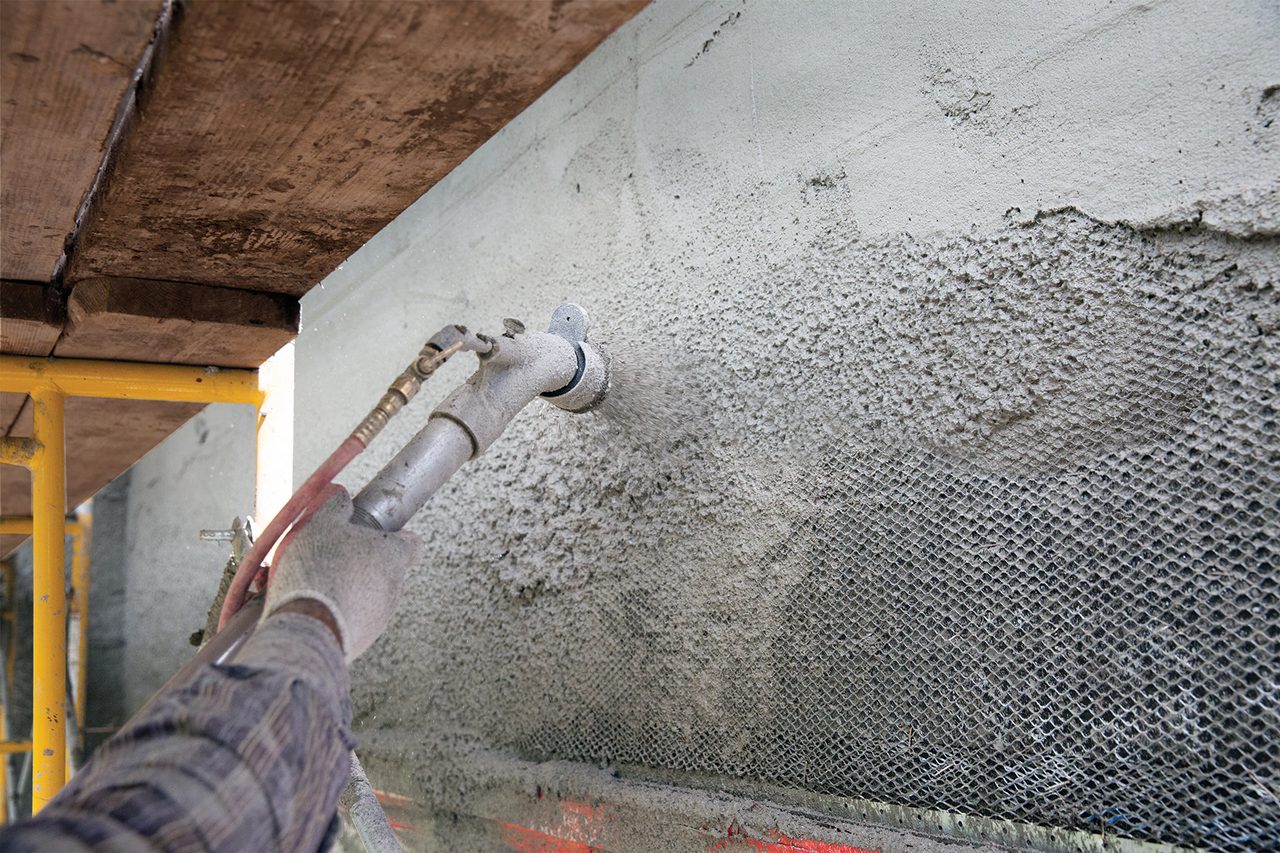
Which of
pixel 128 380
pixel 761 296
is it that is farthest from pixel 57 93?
pixel 761 296

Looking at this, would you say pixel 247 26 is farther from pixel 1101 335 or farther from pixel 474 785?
pixel 474 785

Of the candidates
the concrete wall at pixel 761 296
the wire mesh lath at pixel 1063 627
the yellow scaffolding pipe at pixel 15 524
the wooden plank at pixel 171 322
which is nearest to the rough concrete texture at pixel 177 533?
→ the yellow scaffolding pipe at pixel 15 524

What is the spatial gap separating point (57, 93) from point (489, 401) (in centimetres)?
59

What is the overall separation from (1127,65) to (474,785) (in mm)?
1544

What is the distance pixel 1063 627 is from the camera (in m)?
1.03

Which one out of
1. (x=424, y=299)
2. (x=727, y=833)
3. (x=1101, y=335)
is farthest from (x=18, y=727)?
(x=1101, y=335)

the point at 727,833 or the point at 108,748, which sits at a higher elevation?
the point at 108,748

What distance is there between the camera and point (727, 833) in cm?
125

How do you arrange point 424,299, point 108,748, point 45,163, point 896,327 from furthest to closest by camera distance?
point 424,299, point 896,327, point 45,163, point 108,748

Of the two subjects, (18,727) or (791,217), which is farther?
(18,727)

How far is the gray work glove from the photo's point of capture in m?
0.83

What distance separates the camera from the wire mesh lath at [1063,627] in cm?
91

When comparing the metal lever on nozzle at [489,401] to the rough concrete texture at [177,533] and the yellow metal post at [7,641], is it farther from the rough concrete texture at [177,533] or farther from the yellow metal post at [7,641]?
the yellow metal post at [7,641]

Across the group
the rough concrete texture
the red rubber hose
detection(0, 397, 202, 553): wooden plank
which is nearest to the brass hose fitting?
the red rubber hose
